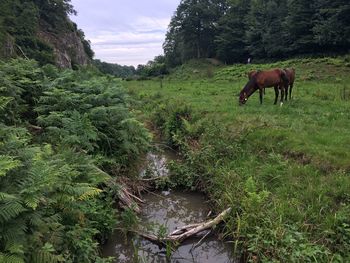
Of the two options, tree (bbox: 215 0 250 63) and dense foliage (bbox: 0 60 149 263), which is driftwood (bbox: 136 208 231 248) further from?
tree (bbox: 215 0 250 63)

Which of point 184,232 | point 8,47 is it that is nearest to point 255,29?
point 8,47

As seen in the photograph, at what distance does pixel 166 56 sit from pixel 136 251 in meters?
72.8

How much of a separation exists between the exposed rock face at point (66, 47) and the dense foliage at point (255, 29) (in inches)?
791

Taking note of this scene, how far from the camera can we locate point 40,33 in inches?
1786

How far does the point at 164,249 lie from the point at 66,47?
4860cm

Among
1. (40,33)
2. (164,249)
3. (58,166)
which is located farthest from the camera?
(40,33)

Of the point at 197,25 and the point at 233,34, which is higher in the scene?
the point at 197,25

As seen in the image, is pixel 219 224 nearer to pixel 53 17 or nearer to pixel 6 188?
pixel 6 188

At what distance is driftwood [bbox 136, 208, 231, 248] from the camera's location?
6.55 metres

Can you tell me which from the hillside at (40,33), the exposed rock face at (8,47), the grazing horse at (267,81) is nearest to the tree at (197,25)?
the hillside at (40,33)

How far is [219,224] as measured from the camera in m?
7.07

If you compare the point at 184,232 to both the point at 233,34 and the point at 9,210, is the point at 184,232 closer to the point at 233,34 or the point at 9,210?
the point at 9,210

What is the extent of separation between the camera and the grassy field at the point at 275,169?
5.71m

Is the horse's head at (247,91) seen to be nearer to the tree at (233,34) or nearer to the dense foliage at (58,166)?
the dense foliage at (58,166)
